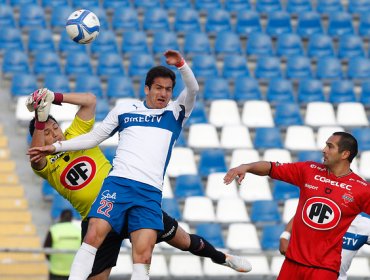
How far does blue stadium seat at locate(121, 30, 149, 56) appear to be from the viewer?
17.8 metres

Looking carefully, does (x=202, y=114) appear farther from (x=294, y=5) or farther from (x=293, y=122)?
(x=294, y=5)

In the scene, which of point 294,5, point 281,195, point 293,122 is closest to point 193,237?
point 281,195

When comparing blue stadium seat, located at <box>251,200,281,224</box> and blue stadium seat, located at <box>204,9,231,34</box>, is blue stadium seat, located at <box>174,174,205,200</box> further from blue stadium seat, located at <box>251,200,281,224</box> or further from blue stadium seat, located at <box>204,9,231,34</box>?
blue stadium seat, located at <box>204,9,231,34</box>

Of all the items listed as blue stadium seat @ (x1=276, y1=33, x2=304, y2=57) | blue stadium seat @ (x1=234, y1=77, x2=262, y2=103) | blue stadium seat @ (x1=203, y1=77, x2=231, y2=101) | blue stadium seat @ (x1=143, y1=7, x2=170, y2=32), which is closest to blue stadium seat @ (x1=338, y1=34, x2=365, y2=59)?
blue stadium seat @ (x1=276, y1=33, x2=304, y2=57)

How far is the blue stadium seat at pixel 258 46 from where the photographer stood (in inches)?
717

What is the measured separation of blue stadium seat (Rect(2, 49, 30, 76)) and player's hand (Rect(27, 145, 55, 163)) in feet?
27.3

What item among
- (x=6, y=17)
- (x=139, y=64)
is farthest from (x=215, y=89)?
(x=6, y=17)

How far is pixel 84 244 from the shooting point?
876cm

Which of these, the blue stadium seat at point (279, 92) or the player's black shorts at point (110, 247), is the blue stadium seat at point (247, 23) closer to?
the blue stadium seat at point (279, 92)

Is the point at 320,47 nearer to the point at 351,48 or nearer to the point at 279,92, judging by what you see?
the point at 351,48

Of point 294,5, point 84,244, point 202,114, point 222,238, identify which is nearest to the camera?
point 84,244

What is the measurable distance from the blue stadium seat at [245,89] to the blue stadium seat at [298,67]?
917mm

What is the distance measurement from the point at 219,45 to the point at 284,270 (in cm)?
945

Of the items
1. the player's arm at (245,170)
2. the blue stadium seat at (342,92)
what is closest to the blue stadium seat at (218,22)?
the blue stadium seat at (342,92)
